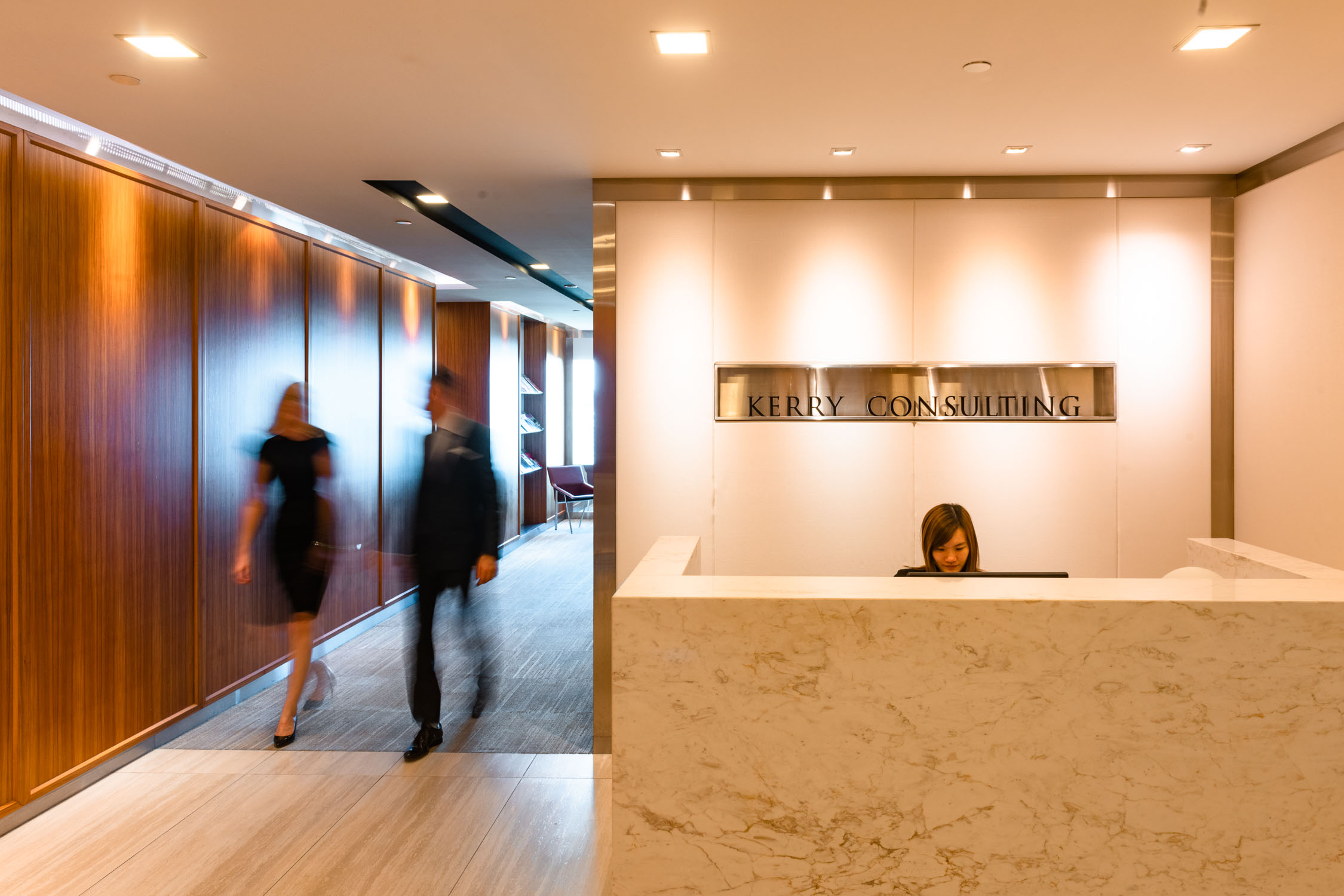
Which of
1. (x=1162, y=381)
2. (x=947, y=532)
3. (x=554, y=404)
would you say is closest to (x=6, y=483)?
(x=947, y=532)

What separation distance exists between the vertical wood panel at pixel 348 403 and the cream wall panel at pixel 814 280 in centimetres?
302

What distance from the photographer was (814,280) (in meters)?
4.38

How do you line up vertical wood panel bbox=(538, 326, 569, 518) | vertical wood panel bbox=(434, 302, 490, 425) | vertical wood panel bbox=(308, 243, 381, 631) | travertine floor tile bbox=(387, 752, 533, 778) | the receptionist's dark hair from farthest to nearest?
1. vertical wood panel bbox=(538, 326, 569, 518)
2. vertical wood panel bbox=(434, 302, 490, 425)
3. vertical wood panel bbox=(308, 243, 381, 631)
4. travertine floor tile bbox=(387, 752, 533, 778)
5. the receptionist's dark hair

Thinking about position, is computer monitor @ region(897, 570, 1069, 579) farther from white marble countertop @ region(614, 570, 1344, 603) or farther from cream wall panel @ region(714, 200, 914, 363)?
cream wall panel @ region(714, 200, 914, 363)

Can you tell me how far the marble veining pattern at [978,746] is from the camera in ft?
6.81

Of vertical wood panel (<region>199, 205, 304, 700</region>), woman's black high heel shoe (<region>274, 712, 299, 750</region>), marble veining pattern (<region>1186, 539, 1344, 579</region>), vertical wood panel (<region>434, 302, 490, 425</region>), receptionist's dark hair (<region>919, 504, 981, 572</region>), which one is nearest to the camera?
marble veining pattern (<region>1186, 539, 1344, 579</region>)

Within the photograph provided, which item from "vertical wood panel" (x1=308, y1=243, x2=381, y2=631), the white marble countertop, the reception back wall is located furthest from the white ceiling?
the white marble countertop

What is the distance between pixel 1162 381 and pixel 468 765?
154 inches

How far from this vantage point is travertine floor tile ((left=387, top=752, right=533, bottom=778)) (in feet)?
12.9

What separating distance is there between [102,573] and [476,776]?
6.16 feet

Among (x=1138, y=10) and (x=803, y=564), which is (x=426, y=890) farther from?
(x=1138, y=10)

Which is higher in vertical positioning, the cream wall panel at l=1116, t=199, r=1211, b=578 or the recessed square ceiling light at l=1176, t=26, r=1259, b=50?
the recessed square ceiling light at l=1176, t=26, r=1259, b=50

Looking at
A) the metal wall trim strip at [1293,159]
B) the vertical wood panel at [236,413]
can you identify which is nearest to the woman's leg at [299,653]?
the vertical wood panel at [236,413]

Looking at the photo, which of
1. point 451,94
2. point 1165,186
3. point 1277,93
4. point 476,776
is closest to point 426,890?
point 476,776
